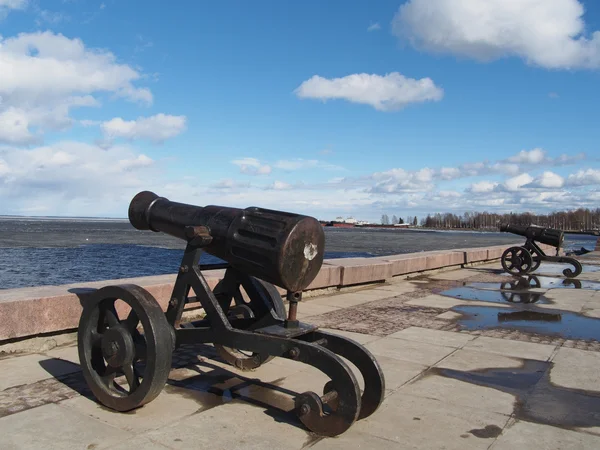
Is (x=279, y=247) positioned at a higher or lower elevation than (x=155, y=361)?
higher

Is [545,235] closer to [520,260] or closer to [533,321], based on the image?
[520,260]

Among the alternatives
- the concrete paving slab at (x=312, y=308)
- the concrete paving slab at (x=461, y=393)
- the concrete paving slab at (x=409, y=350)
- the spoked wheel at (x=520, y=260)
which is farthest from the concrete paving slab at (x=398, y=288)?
the concrete paving slab at (x=461, y=393)

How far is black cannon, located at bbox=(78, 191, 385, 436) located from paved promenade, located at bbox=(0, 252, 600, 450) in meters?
0.20

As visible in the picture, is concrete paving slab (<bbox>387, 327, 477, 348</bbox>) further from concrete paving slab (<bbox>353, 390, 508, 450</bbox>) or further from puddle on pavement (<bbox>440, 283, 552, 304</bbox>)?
puddle on pavement (<bbox>440, 283, 552, 304</bbox>)

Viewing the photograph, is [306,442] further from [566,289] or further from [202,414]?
[566,289]

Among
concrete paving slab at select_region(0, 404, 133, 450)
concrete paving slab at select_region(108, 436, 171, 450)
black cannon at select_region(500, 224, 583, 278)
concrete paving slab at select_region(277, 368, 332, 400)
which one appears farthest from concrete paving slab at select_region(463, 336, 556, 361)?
black cannon at select_region(500, 224, 583, 278)

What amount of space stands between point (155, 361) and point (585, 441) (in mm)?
2698

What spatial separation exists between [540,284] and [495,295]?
2553 millimetres

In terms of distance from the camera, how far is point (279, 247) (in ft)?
11.5

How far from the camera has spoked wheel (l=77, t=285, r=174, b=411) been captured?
3561 millimetres

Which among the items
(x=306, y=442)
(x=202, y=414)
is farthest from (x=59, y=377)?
(x=306, y=442)

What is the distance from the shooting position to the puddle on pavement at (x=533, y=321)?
22.3 feet

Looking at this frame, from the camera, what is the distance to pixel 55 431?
3.31 meters

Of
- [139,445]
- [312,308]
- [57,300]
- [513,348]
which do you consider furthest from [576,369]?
[57,300]
